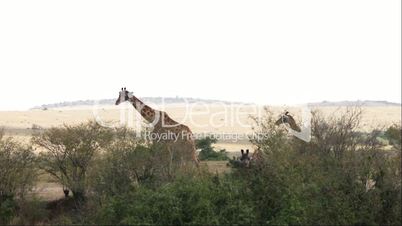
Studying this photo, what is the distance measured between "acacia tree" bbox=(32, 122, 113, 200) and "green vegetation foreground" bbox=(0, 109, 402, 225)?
0.04 meters

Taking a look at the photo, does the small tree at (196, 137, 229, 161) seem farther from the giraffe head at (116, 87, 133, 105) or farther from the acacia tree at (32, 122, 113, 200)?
the acacia tree at (32, 122, 113, 200)

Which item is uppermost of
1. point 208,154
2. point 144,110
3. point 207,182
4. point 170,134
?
point 144,110

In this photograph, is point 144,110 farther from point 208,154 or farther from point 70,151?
point 208,154

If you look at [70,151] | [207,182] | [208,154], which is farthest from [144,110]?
[208,154]

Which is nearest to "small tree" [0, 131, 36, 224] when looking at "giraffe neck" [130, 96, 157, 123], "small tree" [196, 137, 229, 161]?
"giraffe neck" [130, 96, 157, 123]

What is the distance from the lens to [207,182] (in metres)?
16.9

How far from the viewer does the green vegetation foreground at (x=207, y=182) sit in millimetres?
15750

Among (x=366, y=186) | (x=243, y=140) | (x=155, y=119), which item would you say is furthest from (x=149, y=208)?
(x=243, y=140)

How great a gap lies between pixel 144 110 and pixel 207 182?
9.97 m

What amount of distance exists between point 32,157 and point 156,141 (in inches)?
195

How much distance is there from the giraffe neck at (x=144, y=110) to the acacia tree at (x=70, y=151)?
6.39 ft

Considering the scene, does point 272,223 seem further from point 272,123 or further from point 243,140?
point 243,140

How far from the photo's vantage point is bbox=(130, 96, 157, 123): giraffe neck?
85.3 ft

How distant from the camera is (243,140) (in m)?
69.7
